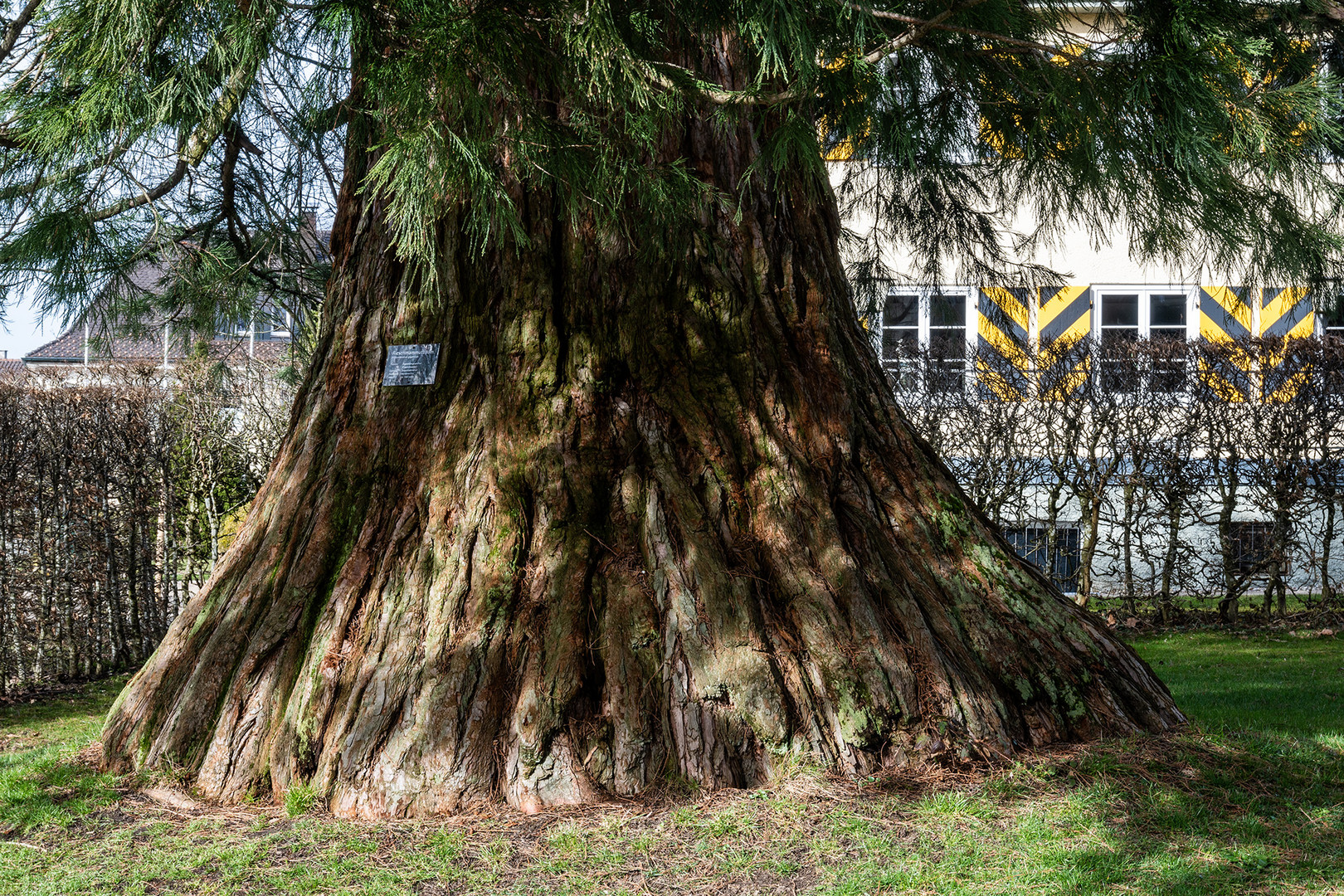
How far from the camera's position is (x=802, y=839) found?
3389 mm

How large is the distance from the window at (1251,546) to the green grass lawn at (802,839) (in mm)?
4606

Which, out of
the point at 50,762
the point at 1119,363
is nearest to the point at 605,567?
the point at 50,762

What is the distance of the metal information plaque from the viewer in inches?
178

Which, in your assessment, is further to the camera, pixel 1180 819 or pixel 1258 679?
pixel 1258 679

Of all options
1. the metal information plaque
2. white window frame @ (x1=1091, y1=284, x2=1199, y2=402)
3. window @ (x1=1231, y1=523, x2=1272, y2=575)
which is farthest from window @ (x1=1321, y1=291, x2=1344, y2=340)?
white window frame @ (x1=1091, y1=284, x2=1199, y2=402)

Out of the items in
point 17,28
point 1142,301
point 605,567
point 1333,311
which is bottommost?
point 605,567

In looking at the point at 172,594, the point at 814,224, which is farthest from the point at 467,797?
the point at 172,594

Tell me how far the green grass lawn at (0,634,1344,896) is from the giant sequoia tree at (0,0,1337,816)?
177mm

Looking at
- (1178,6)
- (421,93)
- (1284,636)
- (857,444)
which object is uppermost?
(1178,6)

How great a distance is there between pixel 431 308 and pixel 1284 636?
7106mm

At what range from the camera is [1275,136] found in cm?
299

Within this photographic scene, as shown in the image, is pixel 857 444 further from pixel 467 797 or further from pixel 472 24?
pixel 472 24

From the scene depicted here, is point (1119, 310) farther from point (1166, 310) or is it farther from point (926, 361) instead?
point (926, 361)

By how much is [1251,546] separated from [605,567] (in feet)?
21.6
